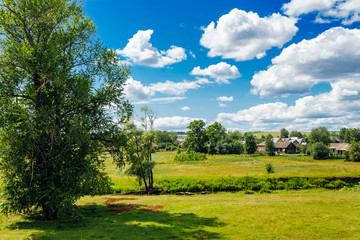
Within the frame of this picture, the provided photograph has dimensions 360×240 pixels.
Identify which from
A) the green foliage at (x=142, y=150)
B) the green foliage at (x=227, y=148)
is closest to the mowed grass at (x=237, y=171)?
the green foliage at (x=142, y=150)

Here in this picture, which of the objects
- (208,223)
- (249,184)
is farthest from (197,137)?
(208,223)

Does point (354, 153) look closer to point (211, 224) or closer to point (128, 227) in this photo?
point (211, 224)

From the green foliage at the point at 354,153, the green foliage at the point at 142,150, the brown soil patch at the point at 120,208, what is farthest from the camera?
the green foliage at the point at 354,153

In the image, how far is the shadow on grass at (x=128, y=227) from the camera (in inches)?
643

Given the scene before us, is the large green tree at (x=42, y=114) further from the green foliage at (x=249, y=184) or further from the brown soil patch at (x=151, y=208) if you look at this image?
the green foliage at (x=249, y=184)

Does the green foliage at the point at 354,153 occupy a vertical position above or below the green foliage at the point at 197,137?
below

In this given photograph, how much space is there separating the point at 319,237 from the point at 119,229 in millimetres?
14497

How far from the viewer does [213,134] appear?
147m

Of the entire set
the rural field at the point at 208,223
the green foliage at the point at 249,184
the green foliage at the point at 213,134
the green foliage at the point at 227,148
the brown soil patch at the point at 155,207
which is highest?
the green foliage at the point at 213,134

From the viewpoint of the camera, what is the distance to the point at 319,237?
53.0ft

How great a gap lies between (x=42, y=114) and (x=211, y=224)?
16288 millimetres

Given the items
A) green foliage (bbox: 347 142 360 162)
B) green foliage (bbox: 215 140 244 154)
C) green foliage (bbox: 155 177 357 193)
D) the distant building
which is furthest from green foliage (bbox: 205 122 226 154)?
green foliage (bbox: 155 177 357 193)

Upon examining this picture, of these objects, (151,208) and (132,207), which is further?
(132,207)

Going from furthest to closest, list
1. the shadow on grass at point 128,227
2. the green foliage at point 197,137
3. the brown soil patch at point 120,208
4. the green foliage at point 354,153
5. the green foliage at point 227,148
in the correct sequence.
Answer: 1. the green foliage at point 197,137
2. the green foliage at point 227,148
3. the green foliage at point 354,153
4. the brown soil patch at point 120,208
5. the shadow on grass at point 128,227
